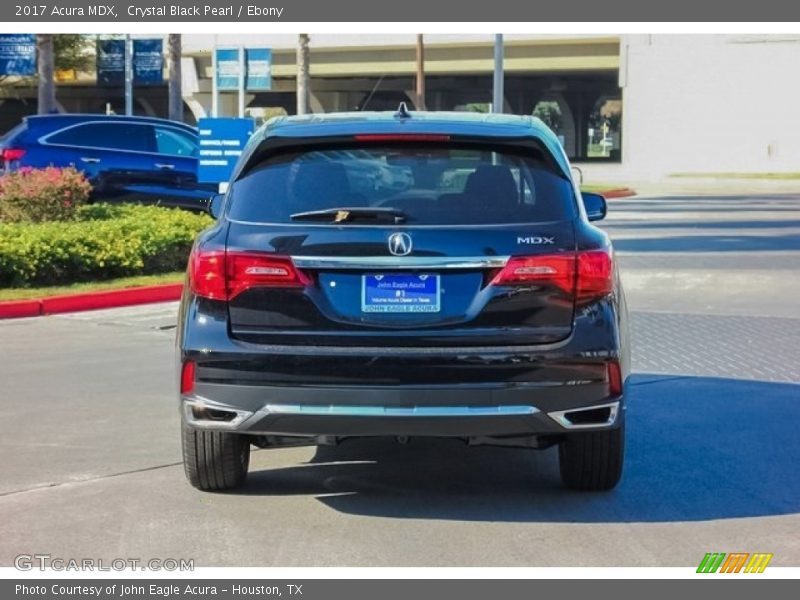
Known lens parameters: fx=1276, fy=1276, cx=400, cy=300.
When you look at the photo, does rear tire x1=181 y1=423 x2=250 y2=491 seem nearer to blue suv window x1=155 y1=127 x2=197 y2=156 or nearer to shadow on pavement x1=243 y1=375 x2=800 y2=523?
shadow on pavement x1=243 y1=375 x2=800 y2=523

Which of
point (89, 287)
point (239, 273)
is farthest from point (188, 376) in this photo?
point (89, 287)

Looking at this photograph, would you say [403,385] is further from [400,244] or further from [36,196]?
[36,196]

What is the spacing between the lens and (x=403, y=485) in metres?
6.38

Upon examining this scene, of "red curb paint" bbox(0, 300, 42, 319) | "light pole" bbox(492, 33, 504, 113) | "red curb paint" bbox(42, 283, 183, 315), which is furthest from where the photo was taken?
"light pole" bbox(492, 33, 504, 113)

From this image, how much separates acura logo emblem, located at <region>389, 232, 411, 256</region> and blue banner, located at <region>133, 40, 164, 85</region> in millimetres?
39129

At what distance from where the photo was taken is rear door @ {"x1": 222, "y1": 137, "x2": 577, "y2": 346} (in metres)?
5.39

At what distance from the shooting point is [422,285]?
5.39m

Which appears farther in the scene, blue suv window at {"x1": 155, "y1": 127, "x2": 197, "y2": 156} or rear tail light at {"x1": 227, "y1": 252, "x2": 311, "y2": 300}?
blue suv window at {"x1": 155, "y1": 127, "x2": 197, "y2": 156}

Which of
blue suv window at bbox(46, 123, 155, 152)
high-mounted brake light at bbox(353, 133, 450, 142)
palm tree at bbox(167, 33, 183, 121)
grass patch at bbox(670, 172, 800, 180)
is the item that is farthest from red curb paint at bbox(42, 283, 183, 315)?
grass patch at bbox(670, 172, 800, 180)

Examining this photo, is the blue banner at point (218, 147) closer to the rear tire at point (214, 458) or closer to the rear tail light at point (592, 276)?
the rear tire at point (214, 458)

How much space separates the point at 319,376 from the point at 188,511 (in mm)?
1055

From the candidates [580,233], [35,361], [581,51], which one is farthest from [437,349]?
[581,51]

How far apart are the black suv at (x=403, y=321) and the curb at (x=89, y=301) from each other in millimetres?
7306

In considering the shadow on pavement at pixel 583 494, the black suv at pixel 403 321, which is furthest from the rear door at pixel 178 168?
the black suv at pixel 403 321
